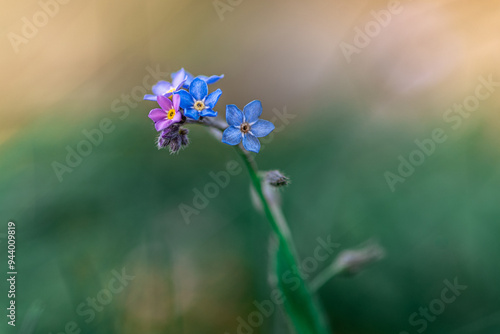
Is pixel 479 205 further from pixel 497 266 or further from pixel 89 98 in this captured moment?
pixel 89 98

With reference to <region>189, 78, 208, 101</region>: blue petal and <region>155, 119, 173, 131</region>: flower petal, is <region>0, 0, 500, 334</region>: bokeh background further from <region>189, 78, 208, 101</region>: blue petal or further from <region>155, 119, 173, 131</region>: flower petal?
<region>189, 78, 208, 101</region>: blue petal

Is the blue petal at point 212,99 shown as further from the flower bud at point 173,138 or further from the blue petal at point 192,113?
the flower bud at point 173,138

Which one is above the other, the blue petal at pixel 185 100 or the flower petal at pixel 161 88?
the flower petal at pixel 161 88

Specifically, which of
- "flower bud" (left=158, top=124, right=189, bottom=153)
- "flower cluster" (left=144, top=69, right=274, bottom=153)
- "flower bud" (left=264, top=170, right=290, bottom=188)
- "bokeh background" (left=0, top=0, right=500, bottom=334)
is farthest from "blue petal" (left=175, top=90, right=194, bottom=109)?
"bokeh background" (left=0, top=0, right=500, bottom=334)

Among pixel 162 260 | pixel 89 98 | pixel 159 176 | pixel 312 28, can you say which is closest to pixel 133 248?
pixel 162 260

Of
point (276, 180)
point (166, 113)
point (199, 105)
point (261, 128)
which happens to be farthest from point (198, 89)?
point (276, 180)

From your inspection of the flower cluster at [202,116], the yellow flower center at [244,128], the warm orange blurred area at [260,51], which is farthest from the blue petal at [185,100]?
the warm orange blurred area at [260,51]
